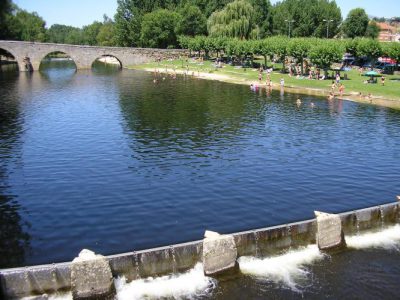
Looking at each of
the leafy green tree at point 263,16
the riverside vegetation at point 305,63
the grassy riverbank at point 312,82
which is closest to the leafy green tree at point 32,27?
the riverside vegetation at point 305,63

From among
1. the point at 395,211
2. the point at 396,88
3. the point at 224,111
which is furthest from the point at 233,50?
the point at 395,211

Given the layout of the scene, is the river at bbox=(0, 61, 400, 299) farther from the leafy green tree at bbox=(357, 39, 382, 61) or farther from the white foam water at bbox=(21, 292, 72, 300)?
the leafy green tree at bbox=(357, 39, 382, 61)

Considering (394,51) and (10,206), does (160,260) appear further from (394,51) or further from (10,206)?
(394,51)

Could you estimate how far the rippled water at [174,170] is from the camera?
23.8 meters

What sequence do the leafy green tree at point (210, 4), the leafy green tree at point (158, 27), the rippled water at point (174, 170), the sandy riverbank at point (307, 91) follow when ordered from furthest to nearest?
the leafy green tree at point (210, 4) < the leafy green tree at point (158, 27) < the sandy riverbank at point (307, 91) < the rippled water at point (174, 170)

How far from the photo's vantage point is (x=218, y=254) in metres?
19.4

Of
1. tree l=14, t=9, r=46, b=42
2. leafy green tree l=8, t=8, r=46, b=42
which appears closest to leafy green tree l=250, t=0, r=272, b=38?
leafy green tree l=8, t=8, r=46, b=42

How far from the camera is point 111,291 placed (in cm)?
1811

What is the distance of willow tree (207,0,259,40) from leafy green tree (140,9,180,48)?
72.4ft

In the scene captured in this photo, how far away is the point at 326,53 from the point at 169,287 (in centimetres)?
6973

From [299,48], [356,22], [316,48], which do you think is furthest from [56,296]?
[356,22]

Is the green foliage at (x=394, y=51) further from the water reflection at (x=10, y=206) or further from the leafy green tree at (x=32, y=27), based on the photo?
the leafy green tree at (x=32, y=27)

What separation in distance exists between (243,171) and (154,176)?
6383 millimetres

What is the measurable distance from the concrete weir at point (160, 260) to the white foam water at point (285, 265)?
0.35m
